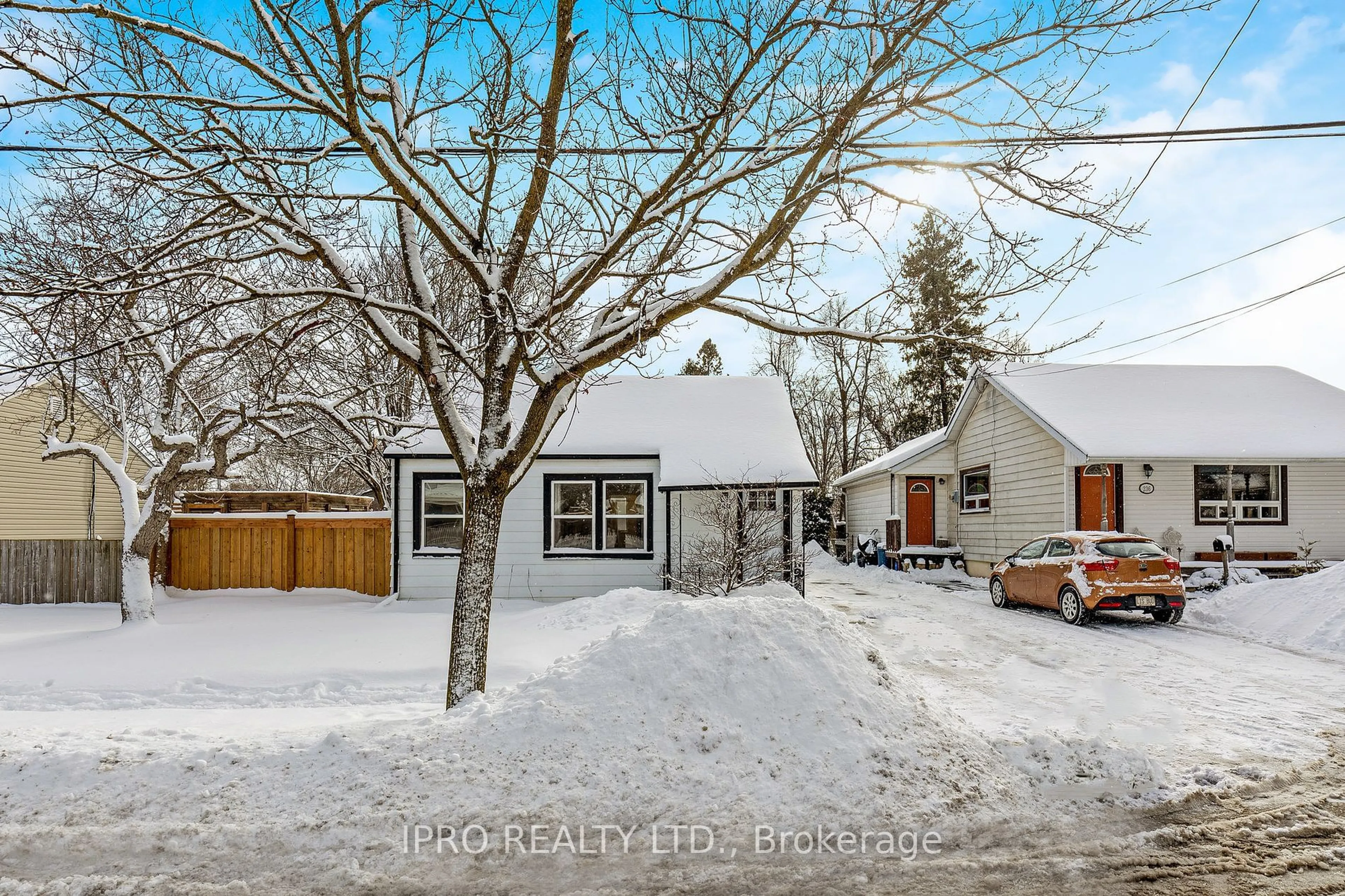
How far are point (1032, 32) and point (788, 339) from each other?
31.2 m

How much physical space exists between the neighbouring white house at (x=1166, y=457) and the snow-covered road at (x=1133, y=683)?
421cm

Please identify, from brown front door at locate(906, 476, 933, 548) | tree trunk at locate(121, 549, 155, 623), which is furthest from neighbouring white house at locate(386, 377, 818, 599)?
brown front door at locate(906, 476, 933, 548)

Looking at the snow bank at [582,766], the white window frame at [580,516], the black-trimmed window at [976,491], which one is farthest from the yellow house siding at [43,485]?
the black-trimmed window at [976,491]

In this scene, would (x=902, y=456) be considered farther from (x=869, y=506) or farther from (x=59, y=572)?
(x=59, y=572)

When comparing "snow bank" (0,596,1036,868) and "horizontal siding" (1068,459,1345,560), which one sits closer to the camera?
"snow bank" (0,596,1036,868)

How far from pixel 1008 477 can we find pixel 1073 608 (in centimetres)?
826

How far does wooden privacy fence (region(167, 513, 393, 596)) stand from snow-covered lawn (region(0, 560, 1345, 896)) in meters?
8.07

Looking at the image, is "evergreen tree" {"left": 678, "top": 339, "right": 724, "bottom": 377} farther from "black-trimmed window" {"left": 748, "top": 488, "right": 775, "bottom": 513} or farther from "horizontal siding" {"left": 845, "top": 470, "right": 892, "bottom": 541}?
"black-trimmed window" {"left": 748, "top": 488, "right": 775, "bottom": 513}

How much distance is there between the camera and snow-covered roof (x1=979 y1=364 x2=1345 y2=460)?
17.2m

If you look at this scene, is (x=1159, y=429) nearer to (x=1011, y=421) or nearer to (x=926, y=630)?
(x=1011, y=421)

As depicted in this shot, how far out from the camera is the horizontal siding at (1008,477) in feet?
61.5

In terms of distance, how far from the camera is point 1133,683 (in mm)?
8508

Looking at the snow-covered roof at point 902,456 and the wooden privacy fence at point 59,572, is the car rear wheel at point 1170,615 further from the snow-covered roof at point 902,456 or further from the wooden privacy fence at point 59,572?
the wooden privacy fence at point 59,572

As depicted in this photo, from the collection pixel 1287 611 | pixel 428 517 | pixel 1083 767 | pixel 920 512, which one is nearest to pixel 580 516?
pixel 428 517
